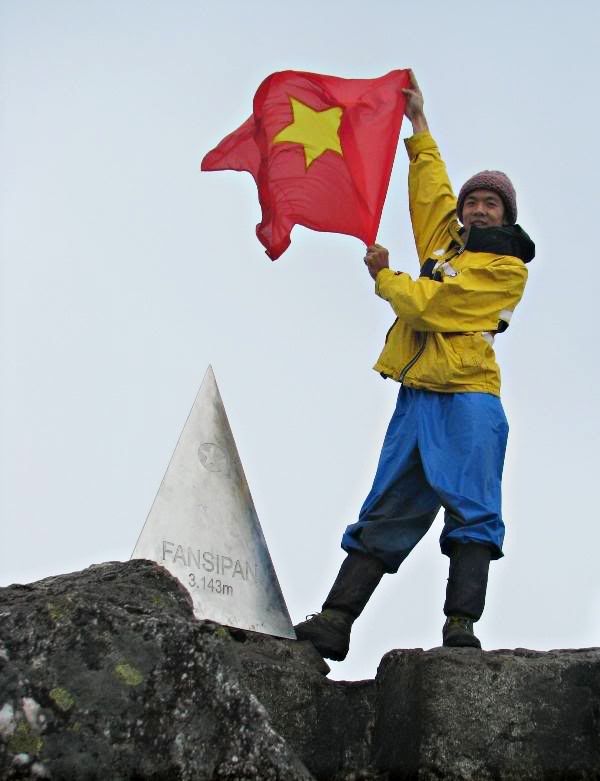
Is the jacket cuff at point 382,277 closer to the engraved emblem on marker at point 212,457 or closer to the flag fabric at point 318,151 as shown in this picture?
the flag fabric at point 318,151

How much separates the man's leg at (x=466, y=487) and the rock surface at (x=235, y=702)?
46 centimetres

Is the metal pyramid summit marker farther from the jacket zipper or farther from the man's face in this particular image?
the man's face

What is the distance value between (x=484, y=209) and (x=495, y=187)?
0.38 ft

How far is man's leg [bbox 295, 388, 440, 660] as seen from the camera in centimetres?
506

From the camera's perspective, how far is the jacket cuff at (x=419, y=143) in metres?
6.07

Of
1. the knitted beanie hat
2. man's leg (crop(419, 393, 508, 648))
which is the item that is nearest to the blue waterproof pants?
man's leg (crop(419, 393, 508, 648))

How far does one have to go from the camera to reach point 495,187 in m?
5.67

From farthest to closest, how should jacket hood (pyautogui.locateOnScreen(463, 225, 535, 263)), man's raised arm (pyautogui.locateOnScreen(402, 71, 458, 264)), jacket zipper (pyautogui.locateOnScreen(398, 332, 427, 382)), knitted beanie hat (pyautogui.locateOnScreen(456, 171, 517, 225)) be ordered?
man's raised arm (pyautogui.locateOnScreen(402, 71, 458, 264)) < knitted beanie hat (pyautogui.locateOnScreen(456, 171, 517, 225)) < jacket hood (pyautogui.locateOnScreen(463, 225, 535, 263)) < jacket zipper (pyautogui.locateOnScreen(398, 332, 427, 382))

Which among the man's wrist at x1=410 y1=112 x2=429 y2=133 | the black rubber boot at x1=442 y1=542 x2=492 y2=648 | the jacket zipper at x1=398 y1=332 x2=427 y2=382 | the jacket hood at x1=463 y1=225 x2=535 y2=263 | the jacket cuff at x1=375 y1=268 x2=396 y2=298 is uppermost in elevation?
the man's wrist at x1=410 y1=112 x2=429 y2=133

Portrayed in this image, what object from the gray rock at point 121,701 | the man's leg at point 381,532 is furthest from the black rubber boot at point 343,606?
the gray rock at point 121,701

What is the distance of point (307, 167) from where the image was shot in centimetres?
612

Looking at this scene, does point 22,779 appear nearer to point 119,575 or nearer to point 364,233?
point 119,575

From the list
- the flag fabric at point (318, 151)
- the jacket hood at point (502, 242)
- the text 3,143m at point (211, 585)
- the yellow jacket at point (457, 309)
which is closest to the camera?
the text 3,143m at point (211, 585)

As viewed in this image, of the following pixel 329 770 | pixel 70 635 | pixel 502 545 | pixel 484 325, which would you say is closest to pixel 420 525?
pixel 502 545
